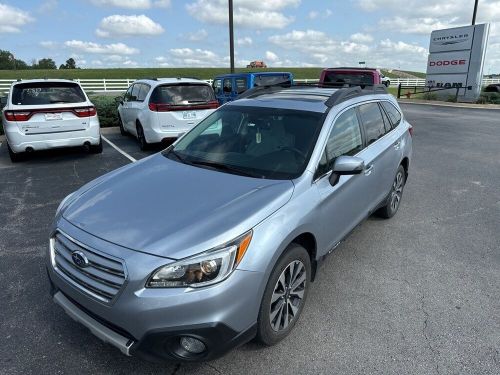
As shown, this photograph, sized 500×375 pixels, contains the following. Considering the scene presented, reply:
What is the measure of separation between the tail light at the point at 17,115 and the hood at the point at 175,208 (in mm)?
5261

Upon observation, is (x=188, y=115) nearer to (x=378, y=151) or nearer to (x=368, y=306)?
(x=378, y=151)

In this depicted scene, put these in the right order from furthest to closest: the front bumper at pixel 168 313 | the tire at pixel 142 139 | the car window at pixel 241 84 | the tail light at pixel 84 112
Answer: the car window at pixel 241 84 → the tire at pixel 142 139 → the tail light at pixel 84 112 → the front bumper at pixel 168 313

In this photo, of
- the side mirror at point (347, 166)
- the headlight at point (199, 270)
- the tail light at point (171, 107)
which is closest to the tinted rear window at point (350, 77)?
the tail light at point (171, 107)

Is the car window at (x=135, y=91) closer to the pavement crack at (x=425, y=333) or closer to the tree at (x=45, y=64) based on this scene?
the pavement crack at (x=425, y=333)

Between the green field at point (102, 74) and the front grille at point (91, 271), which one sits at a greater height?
the green field at point (102, 74)

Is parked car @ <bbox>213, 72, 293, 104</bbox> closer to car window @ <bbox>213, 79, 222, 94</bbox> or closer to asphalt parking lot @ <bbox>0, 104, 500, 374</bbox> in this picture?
car window @ <bbox>213, 79, 222, 94</bbox>

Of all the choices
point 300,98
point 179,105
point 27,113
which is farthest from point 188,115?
point 300,98

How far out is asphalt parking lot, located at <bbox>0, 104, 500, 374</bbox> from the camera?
2605 millimetres

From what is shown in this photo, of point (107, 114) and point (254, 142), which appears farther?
point (107, 114)

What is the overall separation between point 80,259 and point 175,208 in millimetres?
653

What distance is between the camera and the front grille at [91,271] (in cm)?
224

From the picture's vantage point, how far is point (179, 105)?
8805 mm

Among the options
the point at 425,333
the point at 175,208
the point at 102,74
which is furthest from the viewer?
the point at 102,74

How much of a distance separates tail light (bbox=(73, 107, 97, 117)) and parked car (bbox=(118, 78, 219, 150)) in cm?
120
